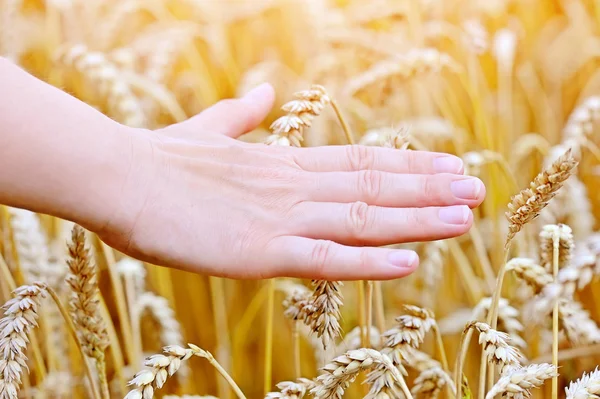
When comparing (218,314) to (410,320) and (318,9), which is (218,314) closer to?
(410,320)

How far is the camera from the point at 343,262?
716 mm

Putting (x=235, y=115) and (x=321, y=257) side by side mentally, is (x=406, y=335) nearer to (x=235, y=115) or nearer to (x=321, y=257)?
(x=321, y=257)

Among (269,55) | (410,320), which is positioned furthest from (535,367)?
(269,55)

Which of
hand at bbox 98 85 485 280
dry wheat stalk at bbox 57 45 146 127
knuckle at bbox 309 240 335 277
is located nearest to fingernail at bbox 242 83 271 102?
hand at bbox 98 85 485 280

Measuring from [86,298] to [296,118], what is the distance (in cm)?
32

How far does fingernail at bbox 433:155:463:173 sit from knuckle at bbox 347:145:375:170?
79 mm

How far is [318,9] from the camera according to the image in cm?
190

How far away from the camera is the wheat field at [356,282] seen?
702mm

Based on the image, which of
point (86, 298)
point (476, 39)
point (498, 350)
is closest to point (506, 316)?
point (498, 350)

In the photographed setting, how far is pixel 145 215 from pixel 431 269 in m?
0.57

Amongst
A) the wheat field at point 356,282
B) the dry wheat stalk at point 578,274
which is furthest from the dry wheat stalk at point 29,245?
the dry wheat stalk at point 578,274

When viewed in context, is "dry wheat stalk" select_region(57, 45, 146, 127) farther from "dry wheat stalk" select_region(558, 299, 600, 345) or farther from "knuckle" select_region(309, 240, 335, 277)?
"dry wheat stalk" select_region(558, 299, 600, 345)

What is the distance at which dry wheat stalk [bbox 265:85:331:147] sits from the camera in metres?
0.83

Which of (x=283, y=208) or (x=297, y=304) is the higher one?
(x=283, y=208)
